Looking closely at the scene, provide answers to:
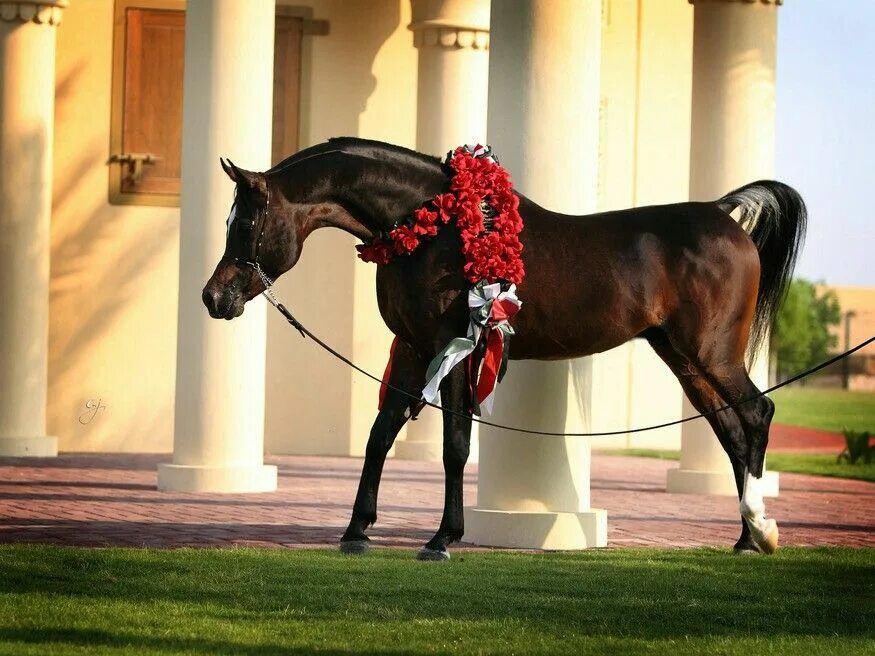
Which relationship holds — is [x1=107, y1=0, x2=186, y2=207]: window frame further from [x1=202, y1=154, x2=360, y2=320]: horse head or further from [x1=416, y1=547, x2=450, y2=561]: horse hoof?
[x1=416, y1=547, x2=450, y2=561]: horse hoof

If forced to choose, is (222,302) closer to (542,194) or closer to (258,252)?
(258,252)

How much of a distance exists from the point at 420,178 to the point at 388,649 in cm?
328

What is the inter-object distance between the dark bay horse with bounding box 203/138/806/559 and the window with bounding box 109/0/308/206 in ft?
28.3

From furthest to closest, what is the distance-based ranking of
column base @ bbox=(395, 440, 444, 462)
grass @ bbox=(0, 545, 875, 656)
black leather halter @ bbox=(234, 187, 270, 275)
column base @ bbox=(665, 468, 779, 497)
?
column base @ bbox=(395, 440, 444, 462) → column base @ bbox=(665, 468, 779, 497) → black leather halter @ bbox=(234, 187, 270, 275) → grass @ bbox=(0, 545, 875, 656)

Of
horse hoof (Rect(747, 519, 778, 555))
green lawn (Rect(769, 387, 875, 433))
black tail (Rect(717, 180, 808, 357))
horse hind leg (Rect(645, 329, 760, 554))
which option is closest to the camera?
horse hoof (Rect(747, 519, 778, 555))

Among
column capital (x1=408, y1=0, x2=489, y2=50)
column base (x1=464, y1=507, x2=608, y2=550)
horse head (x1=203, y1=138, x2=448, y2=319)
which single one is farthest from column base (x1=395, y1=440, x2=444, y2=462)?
horse head (x1=203, y1=138, x2=448, y2=319)

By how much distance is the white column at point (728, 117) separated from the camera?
44.0 ft

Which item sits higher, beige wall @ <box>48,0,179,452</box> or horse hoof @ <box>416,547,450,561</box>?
Answer: beige wall @ <box>48,0,179,452</box>

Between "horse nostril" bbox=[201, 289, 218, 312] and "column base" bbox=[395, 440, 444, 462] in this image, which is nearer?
"horse nostril" bbox=[201, 289, 218, 312]

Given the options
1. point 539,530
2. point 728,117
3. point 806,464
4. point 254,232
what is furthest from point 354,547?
point 806,464

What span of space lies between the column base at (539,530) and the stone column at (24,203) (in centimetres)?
738

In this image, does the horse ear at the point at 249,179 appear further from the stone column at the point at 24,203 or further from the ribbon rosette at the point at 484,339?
the stone column at the point at 24,203

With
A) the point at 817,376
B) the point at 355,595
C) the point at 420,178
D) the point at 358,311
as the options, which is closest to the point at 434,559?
the point at 355,595

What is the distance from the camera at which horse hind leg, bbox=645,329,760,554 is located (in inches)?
366
